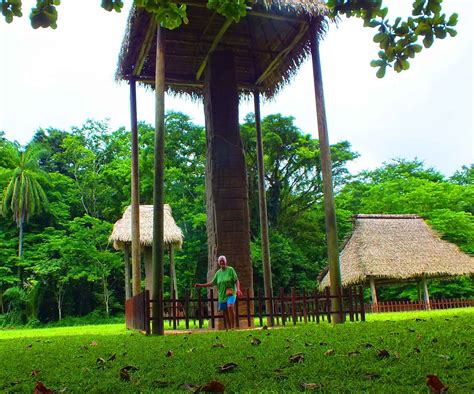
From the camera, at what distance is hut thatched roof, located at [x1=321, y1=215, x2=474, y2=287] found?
20.8 metres

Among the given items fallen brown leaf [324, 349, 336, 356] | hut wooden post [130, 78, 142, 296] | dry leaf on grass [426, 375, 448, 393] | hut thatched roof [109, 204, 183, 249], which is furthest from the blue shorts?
hut thatched roof [109, 204, 183, 249]

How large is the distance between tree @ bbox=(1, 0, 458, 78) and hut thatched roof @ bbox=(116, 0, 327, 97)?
545 cm

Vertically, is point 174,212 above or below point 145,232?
above

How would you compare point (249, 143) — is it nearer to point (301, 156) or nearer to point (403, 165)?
point (301, 156)

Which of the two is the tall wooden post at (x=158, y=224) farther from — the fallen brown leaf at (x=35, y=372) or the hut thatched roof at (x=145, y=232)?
the hut thatched roof at (x=145, y=232)

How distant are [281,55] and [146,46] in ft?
9.34

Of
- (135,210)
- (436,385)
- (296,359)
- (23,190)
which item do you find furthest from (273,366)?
(23,190)

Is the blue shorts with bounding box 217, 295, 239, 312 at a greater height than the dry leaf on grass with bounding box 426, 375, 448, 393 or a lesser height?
greater

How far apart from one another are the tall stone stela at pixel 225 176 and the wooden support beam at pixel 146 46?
51.6 inches

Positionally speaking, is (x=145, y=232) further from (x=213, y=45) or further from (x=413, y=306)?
(x=413, y=306)

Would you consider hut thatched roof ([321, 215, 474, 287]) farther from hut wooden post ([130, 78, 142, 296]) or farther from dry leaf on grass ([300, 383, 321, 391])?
dry leaf on grass ([300, 383, 321, 391])

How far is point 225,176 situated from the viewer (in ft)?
31.3

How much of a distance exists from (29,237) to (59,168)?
21.5 ft

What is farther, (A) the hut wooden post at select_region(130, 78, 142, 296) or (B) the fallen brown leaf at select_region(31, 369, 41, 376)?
(A) the hut wooden post at select_region(130, 78, 142, 296)
